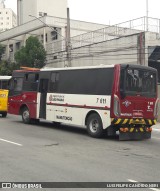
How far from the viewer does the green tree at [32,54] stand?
3706cm

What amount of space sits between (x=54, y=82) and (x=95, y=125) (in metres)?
3.48

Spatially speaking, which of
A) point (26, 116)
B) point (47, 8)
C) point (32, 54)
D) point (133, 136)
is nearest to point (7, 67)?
point (32, 54)

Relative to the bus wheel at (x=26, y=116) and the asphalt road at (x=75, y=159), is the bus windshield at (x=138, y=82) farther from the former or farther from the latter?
the bus wheel at (x=26, y=116)

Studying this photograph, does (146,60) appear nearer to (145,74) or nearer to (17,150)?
(145,74)

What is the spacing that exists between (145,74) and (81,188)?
27.9ft

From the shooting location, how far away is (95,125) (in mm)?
14578

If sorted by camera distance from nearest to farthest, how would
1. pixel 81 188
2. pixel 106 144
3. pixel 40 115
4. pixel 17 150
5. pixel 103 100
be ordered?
pixel 81 188 → pixel 17 150 → pixel 106 144 → pixel 103 100 → pixel 40 115

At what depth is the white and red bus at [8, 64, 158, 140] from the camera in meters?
13.7

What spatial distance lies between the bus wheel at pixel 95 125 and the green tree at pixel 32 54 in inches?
912

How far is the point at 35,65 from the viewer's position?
1492 inches

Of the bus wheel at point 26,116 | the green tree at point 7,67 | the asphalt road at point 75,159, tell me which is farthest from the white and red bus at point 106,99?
the green tree at point 7,67

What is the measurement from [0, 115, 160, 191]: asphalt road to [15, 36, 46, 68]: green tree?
23.2m

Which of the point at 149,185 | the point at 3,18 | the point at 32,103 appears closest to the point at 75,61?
the point at 32,103

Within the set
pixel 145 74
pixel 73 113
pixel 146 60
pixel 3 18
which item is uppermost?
pixel 3 18
